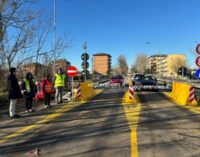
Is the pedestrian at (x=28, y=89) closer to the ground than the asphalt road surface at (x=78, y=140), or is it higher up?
higher up

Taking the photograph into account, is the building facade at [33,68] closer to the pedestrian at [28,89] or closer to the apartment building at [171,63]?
the pedestrian at [28,89]

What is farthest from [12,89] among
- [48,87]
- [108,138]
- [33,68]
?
[33,68]

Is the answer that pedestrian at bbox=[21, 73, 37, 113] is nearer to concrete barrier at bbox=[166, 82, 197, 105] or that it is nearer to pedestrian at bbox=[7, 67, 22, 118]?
pedestrian at bbox=[7, 67, 22, 118]

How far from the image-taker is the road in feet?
23.9

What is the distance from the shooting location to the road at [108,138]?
728 centimetres

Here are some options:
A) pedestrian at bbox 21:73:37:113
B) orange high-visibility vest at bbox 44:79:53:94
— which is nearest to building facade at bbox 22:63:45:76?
orange high-visibility vest at bbox 44:79:53:94

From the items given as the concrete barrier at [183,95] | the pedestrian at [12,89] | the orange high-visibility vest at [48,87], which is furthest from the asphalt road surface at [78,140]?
the concrete barrier at [183,95]

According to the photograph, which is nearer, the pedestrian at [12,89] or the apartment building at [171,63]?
the pedestrian at [12,89]

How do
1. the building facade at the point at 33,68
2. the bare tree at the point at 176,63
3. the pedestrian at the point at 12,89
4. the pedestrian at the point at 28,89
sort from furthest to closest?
the bare tree at the point at 176,63
the building facade at the point at 33,68
the pedestrian at the point at 28,89
the pedestrian at the point at 12,89

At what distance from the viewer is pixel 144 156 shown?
6.89 metres

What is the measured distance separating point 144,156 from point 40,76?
22.8 m

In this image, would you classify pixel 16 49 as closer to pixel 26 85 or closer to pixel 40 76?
pixel 40 76

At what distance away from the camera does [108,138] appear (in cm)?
873

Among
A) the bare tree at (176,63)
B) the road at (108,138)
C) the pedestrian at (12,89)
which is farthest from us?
the bare tree at (176,63)
